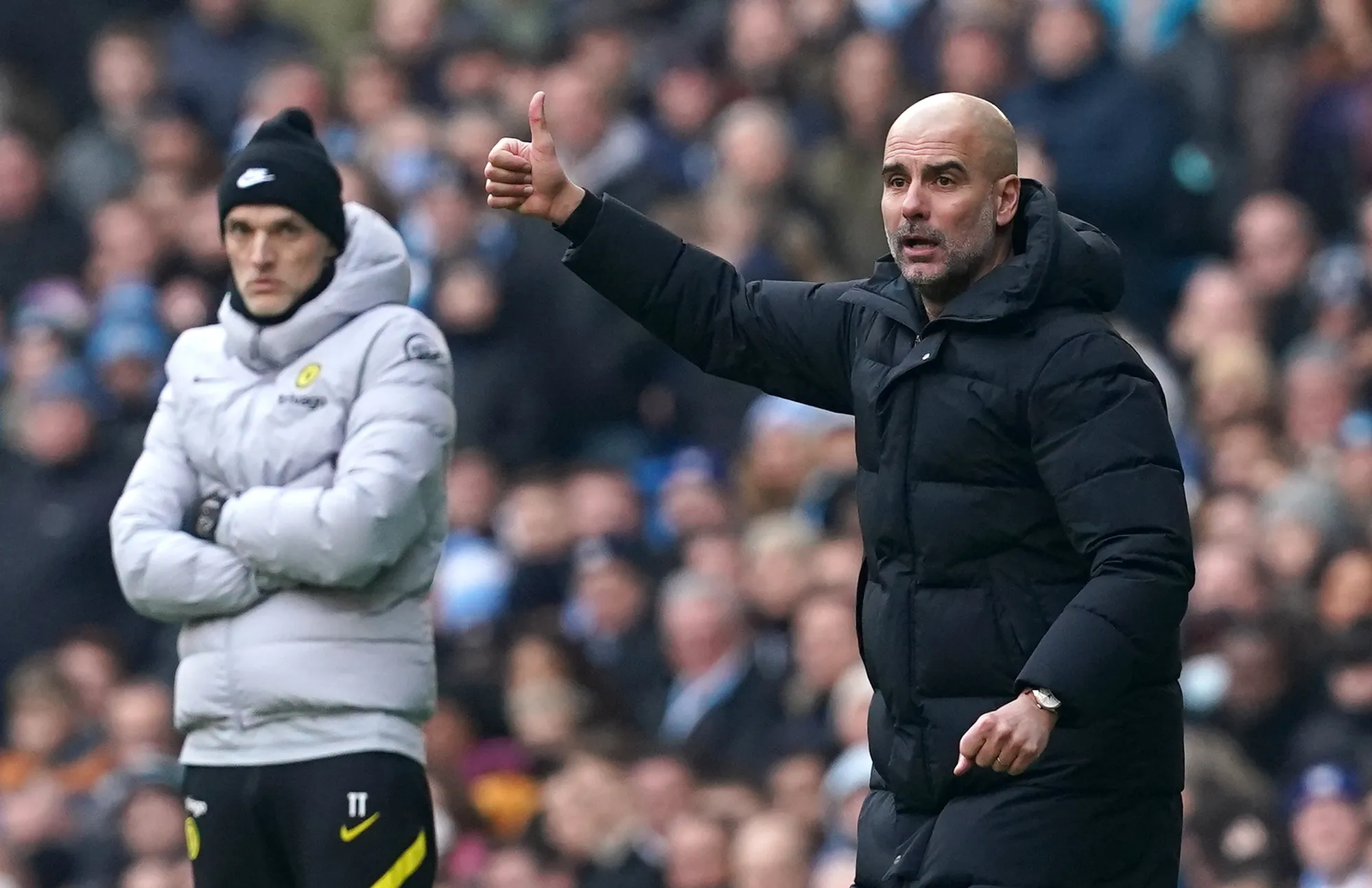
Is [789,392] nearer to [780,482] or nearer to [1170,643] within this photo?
[1170,643]

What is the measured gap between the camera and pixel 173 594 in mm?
6336

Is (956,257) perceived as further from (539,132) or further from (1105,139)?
(1105,139)

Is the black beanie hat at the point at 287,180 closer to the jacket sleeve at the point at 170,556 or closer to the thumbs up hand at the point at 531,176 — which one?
the jacket sleeve at the point at 170,556

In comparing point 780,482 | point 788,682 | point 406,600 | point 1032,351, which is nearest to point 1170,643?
point 1032,351

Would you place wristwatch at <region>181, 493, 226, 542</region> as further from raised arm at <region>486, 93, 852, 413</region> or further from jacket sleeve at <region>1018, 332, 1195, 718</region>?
jacket sleeve at <region>1018, 332, 1195, 718</region>

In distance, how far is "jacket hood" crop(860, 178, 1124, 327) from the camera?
5.46 m

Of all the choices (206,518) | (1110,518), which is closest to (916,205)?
(1110,518)

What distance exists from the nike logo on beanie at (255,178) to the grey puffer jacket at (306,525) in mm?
247

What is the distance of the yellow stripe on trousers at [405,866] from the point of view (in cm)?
635

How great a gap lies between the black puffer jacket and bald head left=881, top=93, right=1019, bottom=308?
2.9 inches

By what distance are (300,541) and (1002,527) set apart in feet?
5.45

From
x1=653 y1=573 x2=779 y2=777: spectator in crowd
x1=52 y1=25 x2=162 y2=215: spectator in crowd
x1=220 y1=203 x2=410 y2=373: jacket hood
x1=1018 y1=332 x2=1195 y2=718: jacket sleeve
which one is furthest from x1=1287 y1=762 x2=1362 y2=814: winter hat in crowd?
x1=52 y1=25 x2=162 y2=215: spectator in crowd

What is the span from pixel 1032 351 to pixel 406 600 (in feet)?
5.76

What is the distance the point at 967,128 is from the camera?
5551 mm
